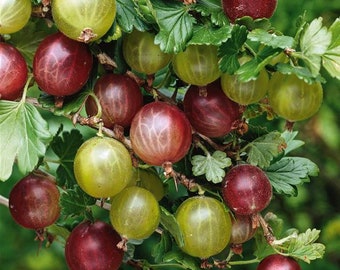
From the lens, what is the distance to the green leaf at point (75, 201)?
0.94m

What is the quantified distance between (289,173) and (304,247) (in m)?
0.13

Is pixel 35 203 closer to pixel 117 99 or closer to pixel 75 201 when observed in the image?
pixel 75 201

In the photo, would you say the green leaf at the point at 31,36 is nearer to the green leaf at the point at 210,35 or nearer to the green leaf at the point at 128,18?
the green leaf at the point at 128,18

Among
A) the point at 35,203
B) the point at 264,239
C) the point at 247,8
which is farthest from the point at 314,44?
the point at 35,203

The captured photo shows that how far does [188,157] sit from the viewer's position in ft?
3.13

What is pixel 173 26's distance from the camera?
Result: 825 millimetres

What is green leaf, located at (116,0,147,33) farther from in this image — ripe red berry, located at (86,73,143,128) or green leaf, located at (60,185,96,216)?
green leaf, located at (60,185,96,216)

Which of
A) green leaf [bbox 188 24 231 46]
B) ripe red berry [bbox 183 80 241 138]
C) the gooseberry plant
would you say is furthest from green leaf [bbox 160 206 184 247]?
green leaf [bbox 188 24 231 46]

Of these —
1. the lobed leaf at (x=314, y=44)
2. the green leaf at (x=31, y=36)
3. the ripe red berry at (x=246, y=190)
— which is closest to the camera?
the lobed leaf at (x=314, y=44)

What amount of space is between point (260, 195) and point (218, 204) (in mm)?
59

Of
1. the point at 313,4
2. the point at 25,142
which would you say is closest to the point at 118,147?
the point at 25,142

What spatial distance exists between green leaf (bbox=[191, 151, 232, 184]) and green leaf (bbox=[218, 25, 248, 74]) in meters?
0.14

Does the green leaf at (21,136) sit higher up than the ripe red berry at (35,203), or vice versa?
the green leaf at (21,136)

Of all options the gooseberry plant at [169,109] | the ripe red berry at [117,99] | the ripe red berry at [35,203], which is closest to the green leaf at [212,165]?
the gooseberry plant at [169,109]
